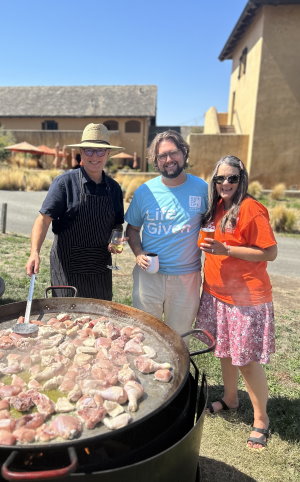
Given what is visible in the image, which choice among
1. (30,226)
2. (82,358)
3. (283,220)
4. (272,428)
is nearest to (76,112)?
(30,226)

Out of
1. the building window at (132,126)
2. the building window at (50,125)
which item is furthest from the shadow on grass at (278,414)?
the building window at (50,125)

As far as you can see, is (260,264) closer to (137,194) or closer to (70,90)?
(137,194)

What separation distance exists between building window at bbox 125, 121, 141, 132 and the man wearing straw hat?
28.7 m

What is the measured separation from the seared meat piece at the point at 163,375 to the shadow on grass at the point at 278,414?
1497mm

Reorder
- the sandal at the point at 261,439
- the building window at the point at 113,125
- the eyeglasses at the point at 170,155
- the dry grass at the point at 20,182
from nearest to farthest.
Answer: the eyeglasses at the point at 170,155 → the sandal at the point at 261,439 → the dry grass at the point at 20,182 → the building window at the point at 113,125

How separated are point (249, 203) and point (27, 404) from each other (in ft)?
5.95

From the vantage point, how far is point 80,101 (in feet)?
106

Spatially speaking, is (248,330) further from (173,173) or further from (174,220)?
(173,173)

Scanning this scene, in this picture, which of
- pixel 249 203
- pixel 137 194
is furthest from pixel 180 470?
pixel 137 194

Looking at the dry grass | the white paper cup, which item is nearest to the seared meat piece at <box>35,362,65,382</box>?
the white paper cup

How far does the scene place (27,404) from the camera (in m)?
1.70

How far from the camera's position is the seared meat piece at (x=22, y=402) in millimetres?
1689

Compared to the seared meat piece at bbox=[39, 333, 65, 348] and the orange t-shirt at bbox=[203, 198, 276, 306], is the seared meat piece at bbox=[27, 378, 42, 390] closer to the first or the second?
the seared meat piece at bbox=[39, 333, 65, 348]

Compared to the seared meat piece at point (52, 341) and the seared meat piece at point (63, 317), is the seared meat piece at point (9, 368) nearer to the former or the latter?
the seared meat piece at point (52, 341)
